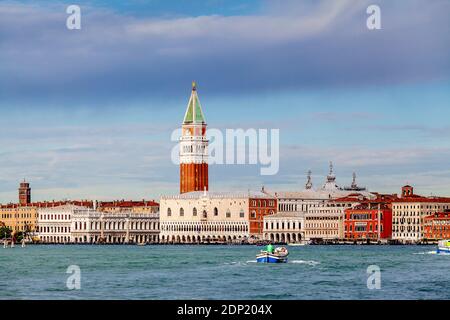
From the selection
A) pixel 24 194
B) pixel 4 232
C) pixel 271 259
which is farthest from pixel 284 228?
pixel 271 259

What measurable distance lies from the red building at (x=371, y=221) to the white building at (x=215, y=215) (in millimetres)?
5547

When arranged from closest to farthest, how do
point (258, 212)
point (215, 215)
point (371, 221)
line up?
1. point (371, 221)
2. point (258, 212)
3. point (215, 215)

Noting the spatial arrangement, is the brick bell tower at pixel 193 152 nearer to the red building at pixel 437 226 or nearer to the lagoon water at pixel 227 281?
the red building at pixel 437 226

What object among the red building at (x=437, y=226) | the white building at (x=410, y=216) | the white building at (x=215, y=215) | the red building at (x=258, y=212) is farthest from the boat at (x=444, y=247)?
the red building at (x=258, y=212)

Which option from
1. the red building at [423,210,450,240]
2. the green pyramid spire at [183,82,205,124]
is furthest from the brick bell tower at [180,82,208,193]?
the red building at [423,210,450,240]

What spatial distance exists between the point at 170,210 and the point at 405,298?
5533 cm

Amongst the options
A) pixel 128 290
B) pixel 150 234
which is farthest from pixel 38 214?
pixel 128 290

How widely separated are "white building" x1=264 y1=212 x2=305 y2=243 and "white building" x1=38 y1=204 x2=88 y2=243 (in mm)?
11647

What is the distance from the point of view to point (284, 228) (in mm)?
72688

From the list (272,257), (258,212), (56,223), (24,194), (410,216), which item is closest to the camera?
(272,257)

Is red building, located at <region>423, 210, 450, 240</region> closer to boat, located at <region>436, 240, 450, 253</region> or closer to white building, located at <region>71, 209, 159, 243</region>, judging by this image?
white building, located at <region>71, 209, 159, 243</region>

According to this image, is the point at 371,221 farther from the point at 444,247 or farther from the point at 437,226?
the point at 444,247

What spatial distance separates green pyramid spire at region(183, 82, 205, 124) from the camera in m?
76.2

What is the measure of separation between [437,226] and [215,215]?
43.7ft
